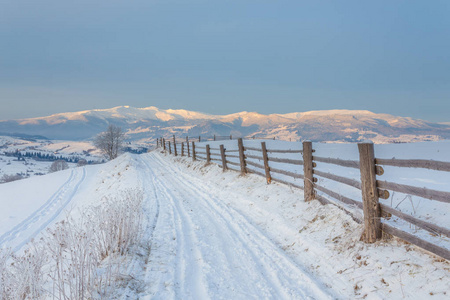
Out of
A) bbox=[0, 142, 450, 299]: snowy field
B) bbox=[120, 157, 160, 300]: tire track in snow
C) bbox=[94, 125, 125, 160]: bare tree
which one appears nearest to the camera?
bbox=[0, 142, 450, 299]: snowy field

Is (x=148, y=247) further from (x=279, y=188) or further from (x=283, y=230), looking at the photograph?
(x=279, y=188)

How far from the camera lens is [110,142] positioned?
53.1 meters

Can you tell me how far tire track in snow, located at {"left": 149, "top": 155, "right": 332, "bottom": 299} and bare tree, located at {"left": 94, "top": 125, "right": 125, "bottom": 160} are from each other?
48649 mm

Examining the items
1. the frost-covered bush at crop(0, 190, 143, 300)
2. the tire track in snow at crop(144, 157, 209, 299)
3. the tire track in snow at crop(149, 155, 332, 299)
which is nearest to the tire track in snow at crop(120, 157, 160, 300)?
the frost-covered bush at crop(0, 190, 143, 300)

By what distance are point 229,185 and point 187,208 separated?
3.26 m

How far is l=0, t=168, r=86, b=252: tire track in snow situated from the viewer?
11.4 meters

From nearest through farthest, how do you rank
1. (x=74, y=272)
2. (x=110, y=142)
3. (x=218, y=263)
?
(x=74, y=272) → (x=218, y=263) → (x=110, y=142)

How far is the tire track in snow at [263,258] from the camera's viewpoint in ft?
12.8

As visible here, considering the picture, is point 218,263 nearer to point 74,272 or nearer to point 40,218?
point 74,272

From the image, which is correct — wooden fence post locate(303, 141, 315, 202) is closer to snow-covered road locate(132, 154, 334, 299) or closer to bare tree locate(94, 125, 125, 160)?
snow-covered road locate(132, 154, 334, 299)

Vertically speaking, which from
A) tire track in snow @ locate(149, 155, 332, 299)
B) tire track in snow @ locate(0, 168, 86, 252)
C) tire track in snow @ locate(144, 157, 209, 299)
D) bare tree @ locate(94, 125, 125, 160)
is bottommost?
tire track in snow @ locate(0, 168, 86, 252)

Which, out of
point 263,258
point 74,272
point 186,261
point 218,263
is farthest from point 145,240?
point 263,258

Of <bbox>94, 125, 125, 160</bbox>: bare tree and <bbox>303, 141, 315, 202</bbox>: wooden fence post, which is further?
<bbox>94, 125, 125, 160</bbox>: bare tree

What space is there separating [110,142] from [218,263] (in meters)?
53.0
